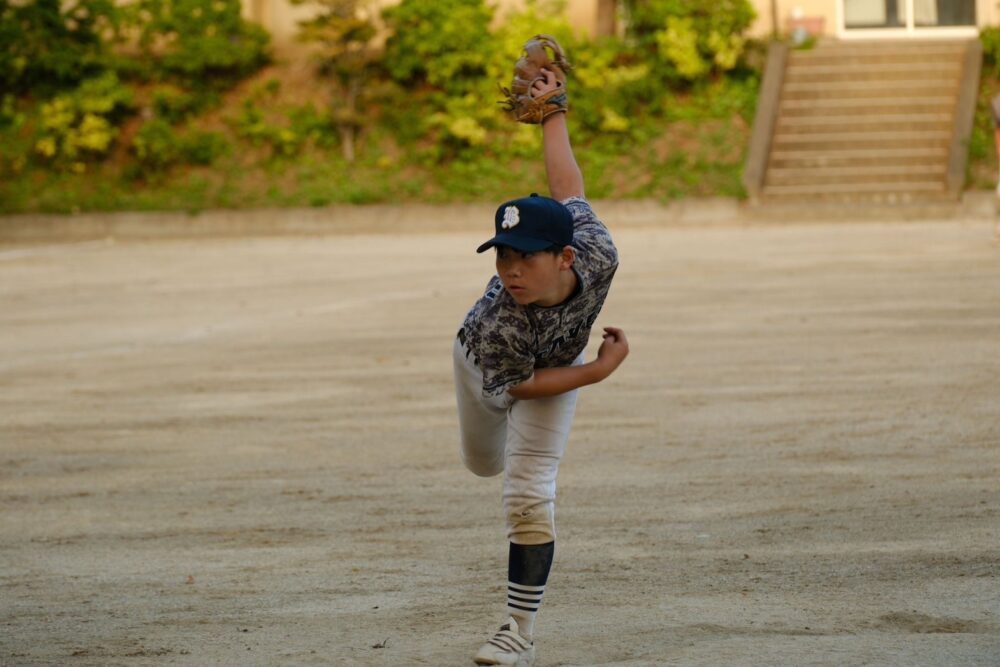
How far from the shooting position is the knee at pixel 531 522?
4.71m

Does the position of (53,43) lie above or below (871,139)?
above

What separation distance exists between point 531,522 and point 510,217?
35.0 inches

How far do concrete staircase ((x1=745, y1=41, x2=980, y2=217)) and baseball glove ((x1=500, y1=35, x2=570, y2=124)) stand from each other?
778 inches

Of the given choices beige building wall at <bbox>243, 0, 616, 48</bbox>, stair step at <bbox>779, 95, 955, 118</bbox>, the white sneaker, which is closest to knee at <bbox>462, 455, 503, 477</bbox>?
the white sneaker

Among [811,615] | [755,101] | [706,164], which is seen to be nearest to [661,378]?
[811,615]

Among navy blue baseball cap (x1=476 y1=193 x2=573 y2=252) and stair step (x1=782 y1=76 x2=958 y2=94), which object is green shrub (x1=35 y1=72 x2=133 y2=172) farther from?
navy blue baseball cap (x1=476 y1=193 x2=573 y2=252)

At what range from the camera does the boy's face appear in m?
4.38

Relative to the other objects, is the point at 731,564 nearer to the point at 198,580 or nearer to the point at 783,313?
the point at 198,580

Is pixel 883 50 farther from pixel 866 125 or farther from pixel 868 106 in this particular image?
pixel 866 125

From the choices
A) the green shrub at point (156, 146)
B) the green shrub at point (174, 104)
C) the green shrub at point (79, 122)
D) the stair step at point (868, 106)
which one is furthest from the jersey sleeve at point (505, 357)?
the green shrub at point (174, 104)

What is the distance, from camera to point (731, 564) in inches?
233

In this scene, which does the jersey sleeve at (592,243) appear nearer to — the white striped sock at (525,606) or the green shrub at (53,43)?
the white striped sock at (525,606)

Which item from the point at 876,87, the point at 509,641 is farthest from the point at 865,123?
the point at 509,641

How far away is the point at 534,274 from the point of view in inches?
173
